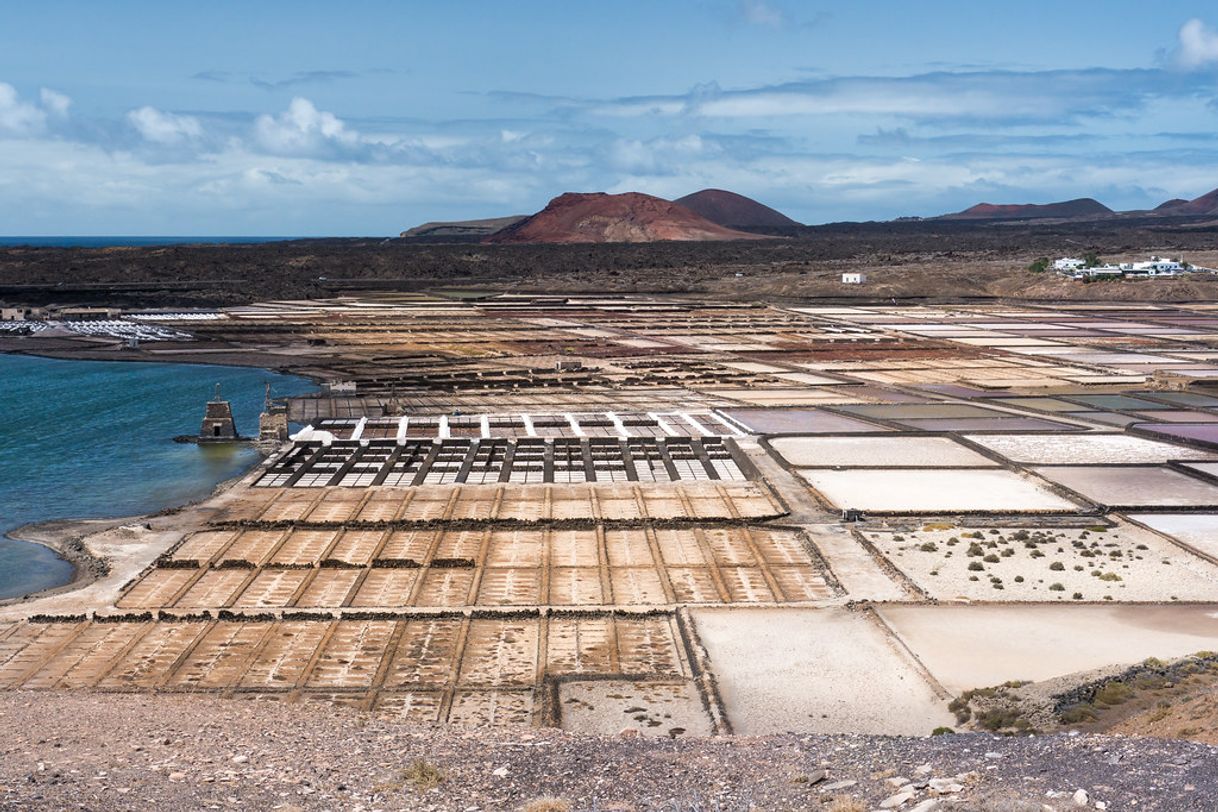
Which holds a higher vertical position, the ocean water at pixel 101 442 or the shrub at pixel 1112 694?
the shrub at pixel 1112 694

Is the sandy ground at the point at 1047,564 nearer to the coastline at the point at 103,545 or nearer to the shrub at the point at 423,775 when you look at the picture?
the shrub at the point at 423,775

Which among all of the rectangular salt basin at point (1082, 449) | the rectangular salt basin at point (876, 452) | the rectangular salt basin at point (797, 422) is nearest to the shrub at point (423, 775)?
the rectangular salt basin at point (876, 452)

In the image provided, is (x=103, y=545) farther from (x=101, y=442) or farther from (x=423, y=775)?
(x=423, y=775)

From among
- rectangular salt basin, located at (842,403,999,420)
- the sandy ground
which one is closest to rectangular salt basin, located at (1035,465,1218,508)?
the sandy ground

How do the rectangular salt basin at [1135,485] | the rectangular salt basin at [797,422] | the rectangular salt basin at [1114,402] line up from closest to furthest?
1. the rectangular salt basin at [1135,485]
2. the rectangular salt basin at [797,422]
3. the rectangular salt basin at [1114,402]

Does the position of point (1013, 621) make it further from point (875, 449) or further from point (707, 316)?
point (707, 316)

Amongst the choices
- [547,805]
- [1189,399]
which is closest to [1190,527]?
[547,805]
